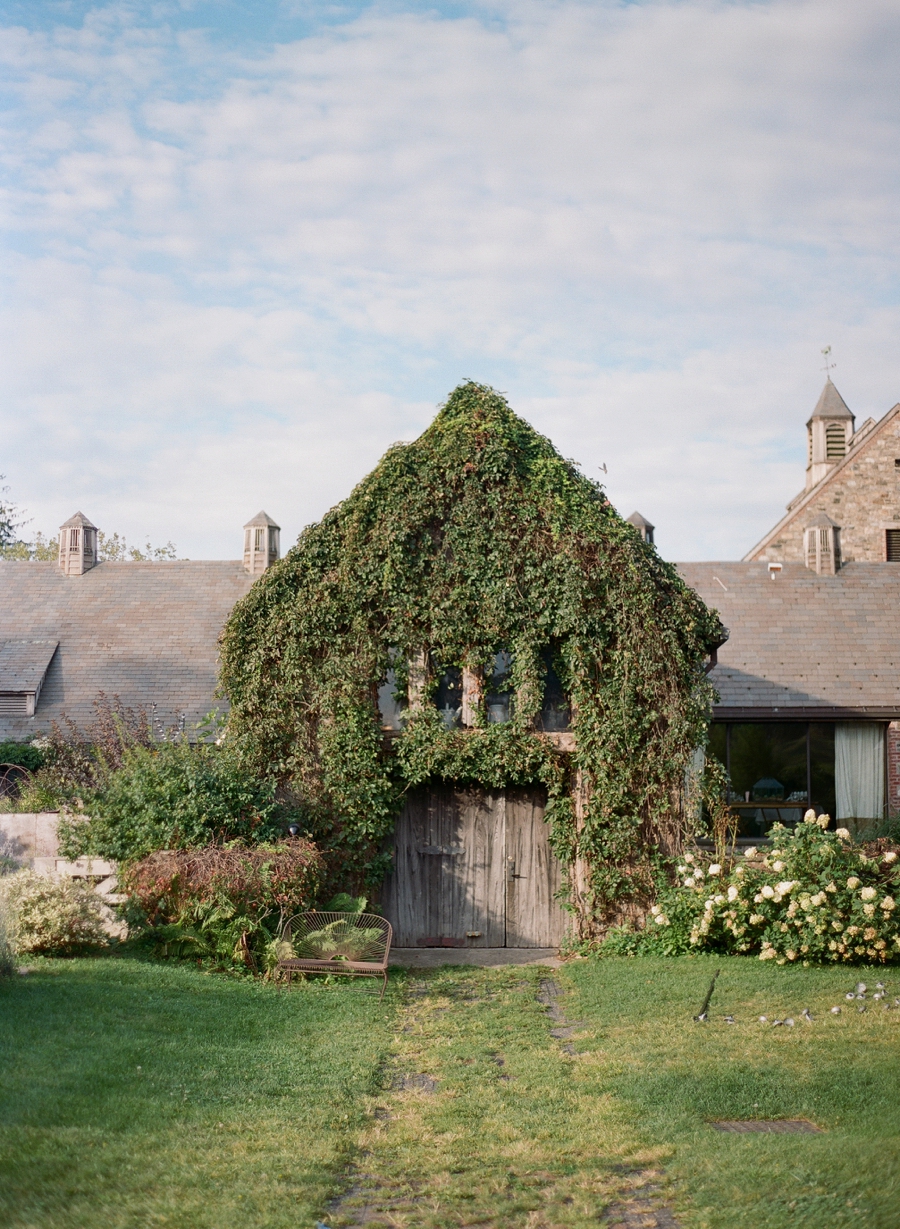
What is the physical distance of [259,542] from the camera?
28859mm

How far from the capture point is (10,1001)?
838 centimetres

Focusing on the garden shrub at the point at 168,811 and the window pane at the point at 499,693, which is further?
the window pane at the point at 499,693

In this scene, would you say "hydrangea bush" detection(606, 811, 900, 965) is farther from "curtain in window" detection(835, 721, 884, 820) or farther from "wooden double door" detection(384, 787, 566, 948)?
"curtain in window" detection(835, 721, 884, 820)

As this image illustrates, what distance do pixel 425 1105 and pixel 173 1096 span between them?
161 centimetres

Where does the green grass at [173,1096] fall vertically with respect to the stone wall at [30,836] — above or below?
below

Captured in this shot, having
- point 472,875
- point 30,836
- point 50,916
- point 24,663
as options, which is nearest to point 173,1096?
point 50,916

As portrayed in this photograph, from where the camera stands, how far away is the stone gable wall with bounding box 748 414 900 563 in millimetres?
29109

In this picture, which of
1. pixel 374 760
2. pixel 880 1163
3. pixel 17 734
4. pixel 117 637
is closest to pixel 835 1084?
pixel 880 1163

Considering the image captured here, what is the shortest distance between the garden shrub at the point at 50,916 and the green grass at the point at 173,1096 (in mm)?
446

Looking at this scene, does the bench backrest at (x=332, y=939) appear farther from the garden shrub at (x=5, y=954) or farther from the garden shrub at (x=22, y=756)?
the garden shrub at (x=22, y=756)

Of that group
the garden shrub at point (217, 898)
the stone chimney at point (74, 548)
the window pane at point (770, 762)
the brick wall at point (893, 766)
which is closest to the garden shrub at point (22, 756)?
the stone chimney at point (74, 548)

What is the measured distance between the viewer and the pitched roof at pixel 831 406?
34.5 m

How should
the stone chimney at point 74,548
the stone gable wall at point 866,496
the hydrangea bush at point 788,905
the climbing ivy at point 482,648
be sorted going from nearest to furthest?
the hydrangea bush at point 788,905
the climbing ivy at point 482,648
the stone chimney at point 74,548
the stone gable wall at point 866,496

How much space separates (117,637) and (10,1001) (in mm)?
17554
